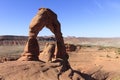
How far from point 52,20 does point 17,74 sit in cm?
908

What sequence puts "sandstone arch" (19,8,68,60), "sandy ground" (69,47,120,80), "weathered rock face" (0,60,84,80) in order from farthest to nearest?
1. "sandy ground" (69,47,120,80)
2. "sandstone arch" (19,8,68,60)
3. "weathered rock face" (0,60,84,80)

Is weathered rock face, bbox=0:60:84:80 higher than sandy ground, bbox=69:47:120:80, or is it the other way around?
weathered rock face, bbox=0:60:84:80

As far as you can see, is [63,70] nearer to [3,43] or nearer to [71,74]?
[71,74]

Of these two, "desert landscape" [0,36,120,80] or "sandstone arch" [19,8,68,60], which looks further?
"desert landscape" [0,36,120,80]

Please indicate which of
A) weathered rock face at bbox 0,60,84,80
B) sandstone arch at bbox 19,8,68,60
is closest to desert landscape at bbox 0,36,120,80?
weathered rock face at bbox 0,60,84,80

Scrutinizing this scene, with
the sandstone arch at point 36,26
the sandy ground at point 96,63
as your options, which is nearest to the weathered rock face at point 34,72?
the sandstone arch at point 36,26

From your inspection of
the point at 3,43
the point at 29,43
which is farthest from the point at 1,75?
the point at 3,43

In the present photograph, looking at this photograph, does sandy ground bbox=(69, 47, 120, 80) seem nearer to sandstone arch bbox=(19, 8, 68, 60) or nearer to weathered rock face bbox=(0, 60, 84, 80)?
sandstone arch bbox=(19, 8, 68, 60)

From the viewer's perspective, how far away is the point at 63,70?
22453mm

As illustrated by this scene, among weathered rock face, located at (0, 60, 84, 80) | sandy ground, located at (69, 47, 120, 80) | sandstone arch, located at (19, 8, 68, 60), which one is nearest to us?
weathered rock face, located at (0, 60, 84, 80)

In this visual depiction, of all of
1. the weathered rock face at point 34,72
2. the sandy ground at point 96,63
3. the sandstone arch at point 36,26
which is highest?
the sandstone arch at point 36,26

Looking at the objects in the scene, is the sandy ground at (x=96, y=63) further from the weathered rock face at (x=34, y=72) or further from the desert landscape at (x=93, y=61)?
the weathered rock face at (x=34, y=72)

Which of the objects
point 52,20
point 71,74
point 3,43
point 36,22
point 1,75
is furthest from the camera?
point 3,43

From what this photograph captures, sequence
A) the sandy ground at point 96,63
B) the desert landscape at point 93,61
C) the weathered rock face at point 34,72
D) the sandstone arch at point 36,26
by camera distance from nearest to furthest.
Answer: the weathered rock face at point 34,72 < the sandstone arch at point 36,26 < the desert landscape at point 93,61 < the sandy ground at point 96,63
